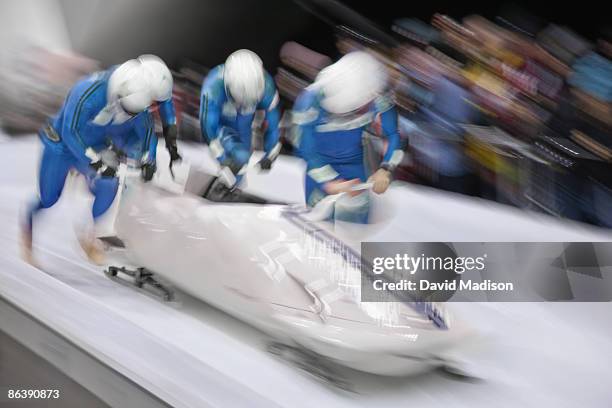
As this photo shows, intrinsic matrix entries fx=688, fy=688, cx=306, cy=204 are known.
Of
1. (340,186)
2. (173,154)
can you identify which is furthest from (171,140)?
(340,186)

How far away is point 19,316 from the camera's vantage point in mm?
1995

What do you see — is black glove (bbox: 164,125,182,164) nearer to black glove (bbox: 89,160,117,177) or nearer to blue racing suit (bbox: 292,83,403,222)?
black glove (bbox: 89,160,117,177)

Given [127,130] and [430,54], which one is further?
[127,130]

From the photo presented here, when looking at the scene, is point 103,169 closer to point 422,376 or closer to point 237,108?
point 237,108

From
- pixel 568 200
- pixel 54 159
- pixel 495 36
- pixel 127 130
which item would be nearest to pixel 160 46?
pixel 127 130

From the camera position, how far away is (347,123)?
5.29 feet

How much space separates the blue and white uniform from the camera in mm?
1618

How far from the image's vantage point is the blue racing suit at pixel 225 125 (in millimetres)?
1749

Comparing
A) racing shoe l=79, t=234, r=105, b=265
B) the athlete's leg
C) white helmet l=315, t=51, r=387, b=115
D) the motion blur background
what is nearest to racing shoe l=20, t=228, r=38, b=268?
the athlete's leg

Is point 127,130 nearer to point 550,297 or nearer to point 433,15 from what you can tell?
point 433,15

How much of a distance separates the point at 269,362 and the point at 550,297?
68 centimetres

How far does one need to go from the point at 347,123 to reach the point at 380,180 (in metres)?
0.16

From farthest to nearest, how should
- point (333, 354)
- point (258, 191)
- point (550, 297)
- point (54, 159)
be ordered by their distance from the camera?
point (54, 159) → point (258, 191) → point (550, 297) → point (333, 354)

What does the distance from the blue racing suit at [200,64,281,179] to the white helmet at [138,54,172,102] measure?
100mm
